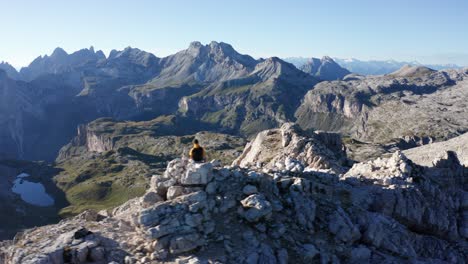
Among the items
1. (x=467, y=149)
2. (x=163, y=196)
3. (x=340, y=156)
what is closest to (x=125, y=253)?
(x=163, y=196)

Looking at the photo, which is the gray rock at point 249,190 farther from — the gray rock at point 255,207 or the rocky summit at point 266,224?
the gray rock at point 255,207

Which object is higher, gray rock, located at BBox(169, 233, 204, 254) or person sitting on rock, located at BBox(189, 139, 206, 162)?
person sitting on rock, located at BBox(189, 139, 206, 162)

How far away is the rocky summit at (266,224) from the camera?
23.8 metres

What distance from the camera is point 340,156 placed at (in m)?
59.9

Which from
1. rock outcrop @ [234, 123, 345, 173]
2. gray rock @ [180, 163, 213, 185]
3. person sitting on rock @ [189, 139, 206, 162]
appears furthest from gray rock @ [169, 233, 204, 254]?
rock outcrop @ [234, 123, 345, 173]

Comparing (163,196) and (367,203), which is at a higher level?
(163,196)

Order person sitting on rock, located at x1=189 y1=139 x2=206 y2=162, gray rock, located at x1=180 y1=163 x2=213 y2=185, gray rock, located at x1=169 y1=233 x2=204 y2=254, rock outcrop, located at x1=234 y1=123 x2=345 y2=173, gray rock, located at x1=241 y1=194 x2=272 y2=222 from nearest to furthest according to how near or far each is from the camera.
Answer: gray rock, located at x1=169 y1=233 x2=204 y2=254 → gray rock, located at x1=241 y1=194 x2=272 y2=222 → gray rock, located at x1=180 y1=163 x2=213 y2=185 → person sitting on rock, located at x1=189 y1=139 x2=206 y2=162 → rock outcrop, located at x1=234 y1=123 x2=345 y2=173

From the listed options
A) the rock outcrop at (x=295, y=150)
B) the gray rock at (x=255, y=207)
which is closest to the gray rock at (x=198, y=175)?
the gray rock at (x=255, y=207)

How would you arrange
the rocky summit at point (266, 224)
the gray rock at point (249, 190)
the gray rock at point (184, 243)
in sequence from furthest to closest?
1. the gray rock at point (249, 190)
2. the rocky summit at point (266, 224)
3. the gray rock at point (184, 243)

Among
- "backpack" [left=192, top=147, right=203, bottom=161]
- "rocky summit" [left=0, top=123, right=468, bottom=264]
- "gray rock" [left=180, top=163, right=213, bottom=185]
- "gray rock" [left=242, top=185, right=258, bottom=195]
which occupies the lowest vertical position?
"rocky summit" [left=0, top=123, right=468, bottom=264]

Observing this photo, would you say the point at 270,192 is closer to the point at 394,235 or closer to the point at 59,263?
the point at 394,235

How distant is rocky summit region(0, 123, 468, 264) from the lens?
23.8 meters

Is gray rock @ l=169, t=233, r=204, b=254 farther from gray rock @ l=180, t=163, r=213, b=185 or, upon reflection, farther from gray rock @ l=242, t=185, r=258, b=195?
gray rock @ l=242, t=185, r=258, b=195

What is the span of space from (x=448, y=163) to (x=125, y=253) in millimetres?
44227
